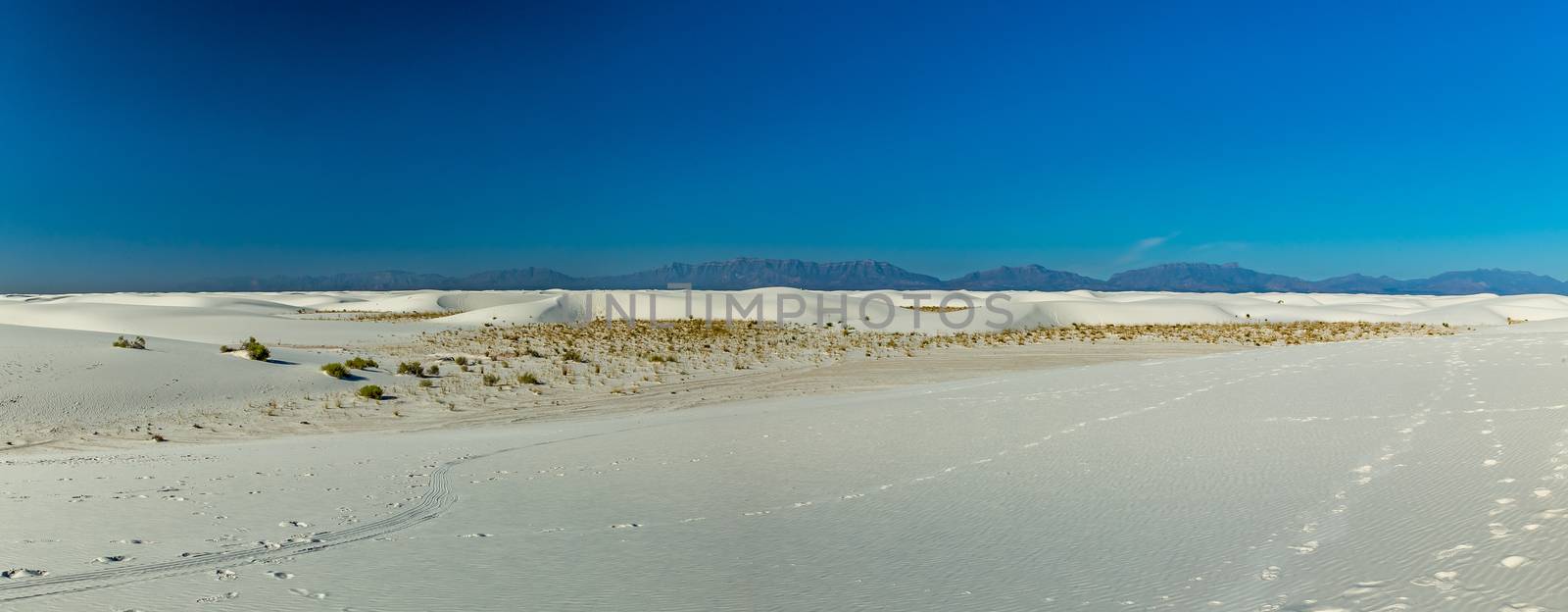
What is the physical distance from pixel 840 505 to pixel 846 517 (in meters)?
0.38

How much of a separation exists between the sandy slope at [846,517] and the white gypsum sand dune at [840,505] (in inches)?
1.1

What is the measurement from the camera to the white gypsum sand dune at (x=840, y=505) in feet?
13.4

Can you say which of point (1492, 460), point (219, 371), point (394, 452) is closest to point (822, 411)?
point (394, 452)

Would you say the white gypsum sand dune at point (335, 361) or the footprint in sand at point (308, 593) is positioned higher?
the white gypsum sand dune at point (335, 361)

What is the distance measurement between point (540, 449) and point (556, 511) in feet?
10.6

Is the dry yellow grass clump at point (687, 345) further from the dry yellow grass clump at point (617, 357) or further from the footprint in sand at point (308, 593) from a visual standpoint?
the footprint in sand at point (308, 593)

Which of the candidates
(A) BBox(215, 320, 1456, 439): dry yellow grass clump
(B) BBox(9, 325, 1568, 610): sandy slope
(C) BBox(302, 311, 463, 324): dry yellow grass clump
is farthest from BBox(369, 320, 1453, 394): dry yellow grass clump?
(C) BBox(302, 311, 463, 324): dry yellow grass clump

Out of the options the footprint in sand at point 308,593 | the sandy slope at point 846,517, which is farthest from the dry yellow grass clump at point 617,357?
the footprint in sand at point 308,593

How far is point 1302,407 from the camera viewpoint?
1060 cm

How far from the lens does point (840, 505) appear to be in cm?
607

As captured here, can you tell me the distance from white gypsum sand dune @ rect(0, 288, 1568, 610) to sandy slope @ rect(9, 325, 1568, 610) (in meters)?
0.03

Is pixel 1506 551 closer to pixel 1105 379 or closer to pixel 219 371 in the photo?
pixel 1105 379

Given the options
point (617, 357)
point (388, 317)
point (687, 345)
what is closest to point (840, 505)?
point (617, 357)

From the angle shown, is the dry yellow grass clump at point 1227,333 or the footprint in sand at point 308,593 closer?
the footprint in sand at point 308,593
